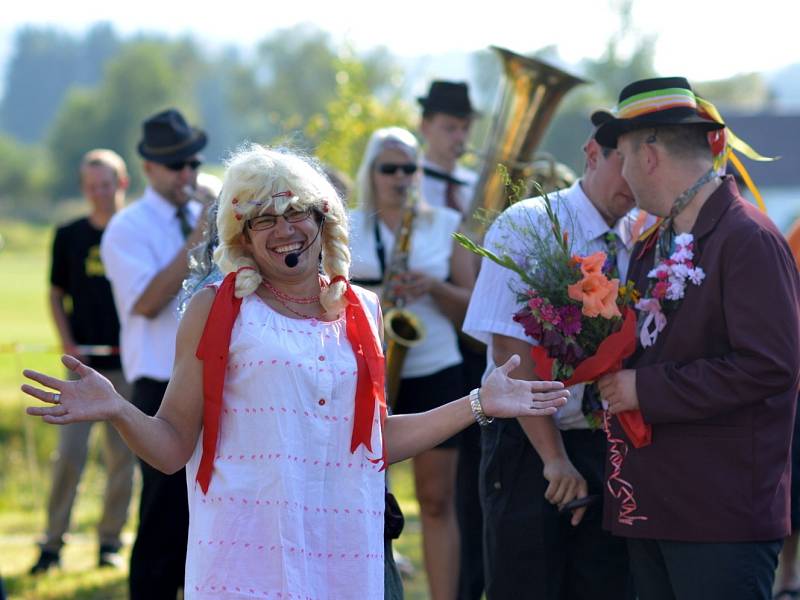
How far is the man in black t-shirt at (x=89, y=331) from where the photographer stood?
8133mm

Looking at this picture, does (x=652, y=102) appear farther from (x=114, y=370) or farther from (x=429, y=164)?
(x=114, y=370)

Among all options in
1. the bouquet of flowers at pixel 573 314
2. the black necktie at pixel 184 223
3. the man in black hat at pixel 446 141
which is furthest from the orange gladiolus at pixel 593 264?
the man in black hat at pixel 446 141

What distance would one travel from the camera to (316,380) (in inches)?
137

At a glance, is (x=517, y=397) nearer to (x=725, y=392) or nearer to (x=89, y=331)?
(x=725, y=392)

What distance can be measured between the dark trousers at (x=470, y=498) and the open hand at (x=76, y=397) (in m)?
3.19

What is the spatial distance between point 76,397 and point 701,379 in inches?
71.6

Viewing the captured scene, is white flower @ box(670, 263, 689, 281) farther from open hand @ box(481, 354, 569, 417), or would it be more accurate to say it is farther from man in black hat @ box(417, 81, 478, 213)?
man in black hat @ box(417, 81, 478, 213)

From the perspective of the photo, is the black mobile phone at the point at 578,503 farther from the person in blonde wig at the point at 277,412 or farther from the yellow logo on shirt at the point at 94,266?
the yellow logo on shirt at the point at 94,266

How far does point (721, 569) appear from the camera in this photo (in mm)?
3715

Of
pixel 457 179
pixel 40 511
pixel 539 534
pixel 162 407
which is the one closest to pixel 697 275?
pixel 539 534

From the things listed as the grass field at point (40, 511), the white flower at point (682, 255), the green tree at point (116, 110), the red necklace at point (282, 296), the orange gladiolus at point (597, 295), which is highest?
the white flower at point (682, 255)

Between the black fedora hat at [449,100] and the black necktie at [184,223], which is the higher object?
the black fedora hat at [449,100]

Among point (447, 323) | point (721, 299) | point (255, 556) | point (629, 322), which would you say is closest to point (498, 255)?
point (629, 322)

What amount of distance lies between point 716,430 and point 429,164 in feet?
12.8
